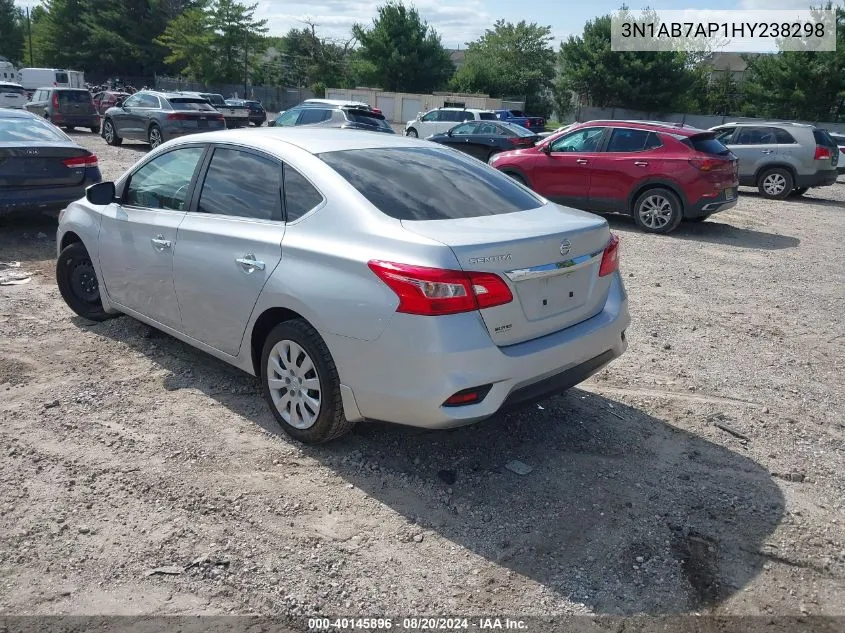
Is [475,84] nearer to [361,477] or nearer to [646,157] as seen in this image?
[646,157]

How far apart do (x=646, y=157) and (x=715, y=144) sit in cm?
113

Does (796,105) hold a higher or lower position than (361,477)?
higher

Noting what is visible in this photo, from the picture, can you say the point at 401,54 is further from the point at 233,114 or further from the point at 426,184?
the point at 426,184

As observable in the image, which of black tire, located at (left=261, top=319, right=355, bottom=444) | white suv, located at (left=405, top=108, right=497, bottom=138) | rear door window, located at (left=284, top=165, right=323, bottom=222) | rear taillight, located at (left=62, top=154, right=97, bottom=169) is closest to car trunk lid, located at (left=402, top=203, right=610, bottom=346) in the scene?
rear door window, located at (left=284, top=165, right=323, bottom=222)

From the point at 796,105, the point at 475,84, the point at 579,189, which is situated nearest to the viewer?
the point at 579,189

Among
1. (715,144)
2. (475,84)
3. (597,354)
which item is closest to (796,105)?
(475,84)

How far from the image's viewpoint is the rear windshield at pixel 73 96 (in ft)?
75.8

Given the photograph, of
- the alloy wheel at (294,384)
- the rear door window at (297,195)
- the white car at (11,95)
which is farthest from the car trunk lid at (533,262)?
the white car at (11,95)

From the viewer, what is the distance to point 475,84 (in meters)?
54.4

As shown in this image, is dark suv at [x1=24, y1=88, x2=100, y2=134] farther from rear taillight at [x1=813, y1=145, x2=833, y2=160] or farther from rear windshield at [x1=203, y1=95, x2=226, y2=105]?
rear taillight at [x1=813, y1=145, x2=833, y2=160]

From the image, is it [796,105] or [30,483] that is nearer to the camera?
[30,483]

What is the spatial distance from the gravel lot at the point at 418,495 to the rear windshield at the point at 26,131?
154 inches

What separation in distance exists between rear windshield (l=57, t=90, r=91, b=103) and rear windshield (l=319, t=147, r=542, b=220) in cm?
2284

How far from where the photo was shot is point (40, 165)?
8375 mm
